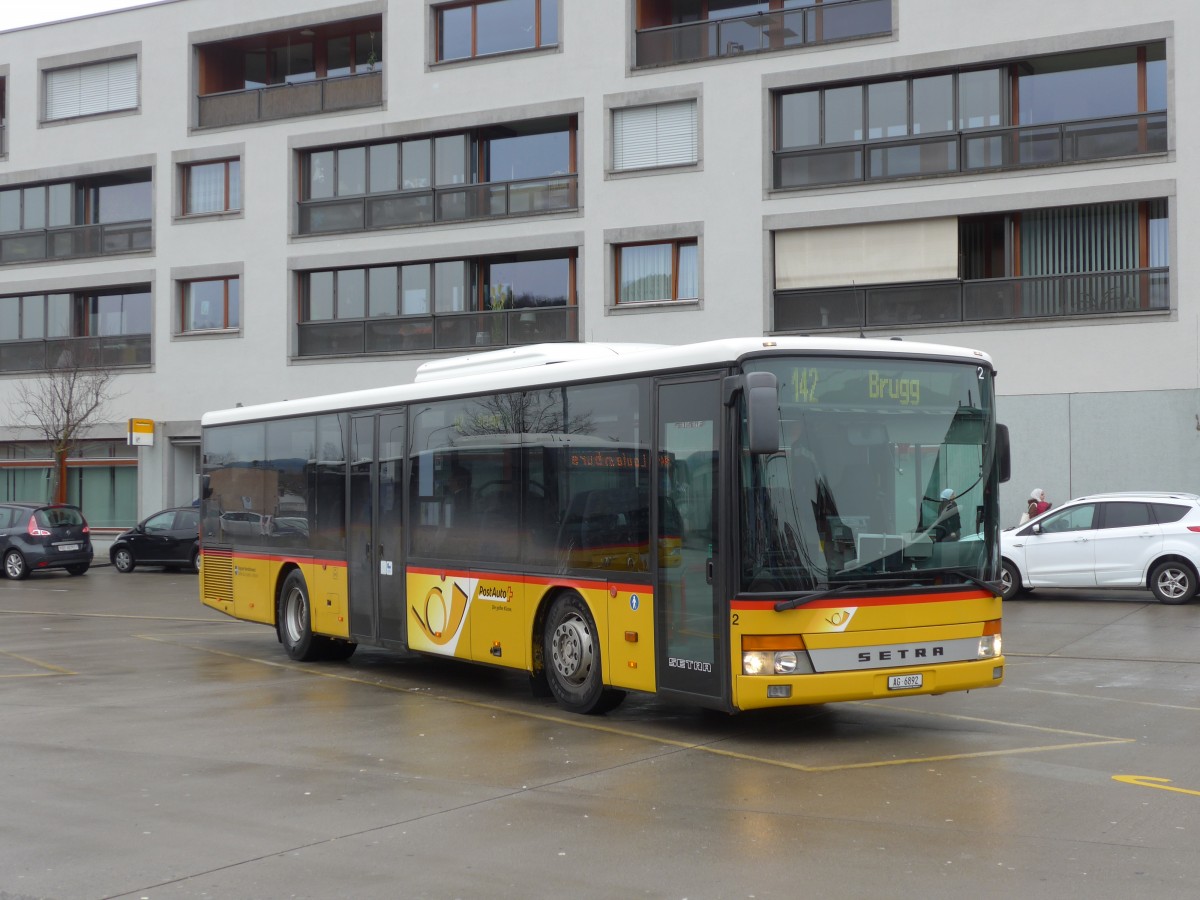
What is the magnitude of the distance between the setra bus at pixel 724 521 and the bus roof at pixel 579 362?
3 centimetres

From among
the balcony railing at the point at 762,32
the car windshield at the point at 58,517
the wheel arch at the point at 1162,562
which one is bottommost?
the wheel arch at the point at 1162,562

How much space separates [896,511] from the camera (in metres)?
9.97

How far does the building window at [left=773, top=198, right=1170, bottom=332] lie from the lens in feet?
90.8

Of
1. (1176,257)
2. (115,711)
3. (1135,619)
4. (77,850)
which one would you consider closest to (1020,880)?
(77,850)

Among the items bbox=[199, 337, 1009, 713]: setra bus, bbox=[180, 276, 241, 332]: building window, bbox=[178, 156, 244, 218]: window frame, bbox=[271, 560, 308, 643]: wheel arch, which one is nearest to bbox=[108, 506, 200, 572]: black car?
bbox=[180, 276, 241, 332]: building window

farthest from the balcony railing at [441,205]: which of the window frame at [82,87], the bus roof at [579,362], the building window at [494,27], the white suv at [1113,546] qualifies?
the bus roof at [579,362]

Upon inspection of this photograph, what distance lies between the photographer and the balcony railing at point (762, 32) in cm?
2977

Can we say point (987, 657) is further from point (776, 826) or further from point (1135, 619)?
point (1135, 619)

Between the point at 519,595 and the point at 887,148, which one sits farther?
the point at 887,148

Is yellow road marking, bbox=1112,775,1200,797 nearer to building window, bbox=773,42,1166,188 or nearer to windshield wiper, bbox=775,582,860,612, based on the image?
windshield wiper, bbox=775,582,860,612

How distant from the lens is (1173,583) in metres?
21.1

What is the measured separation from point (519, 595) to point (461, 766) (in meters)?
2.80

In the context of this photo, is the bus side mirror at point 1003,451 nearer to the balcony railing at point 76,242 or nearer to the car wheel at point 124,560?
the car wheel at point 124,560

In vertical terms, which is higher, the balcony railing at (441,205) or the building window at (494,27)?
the building window at (494,27)
